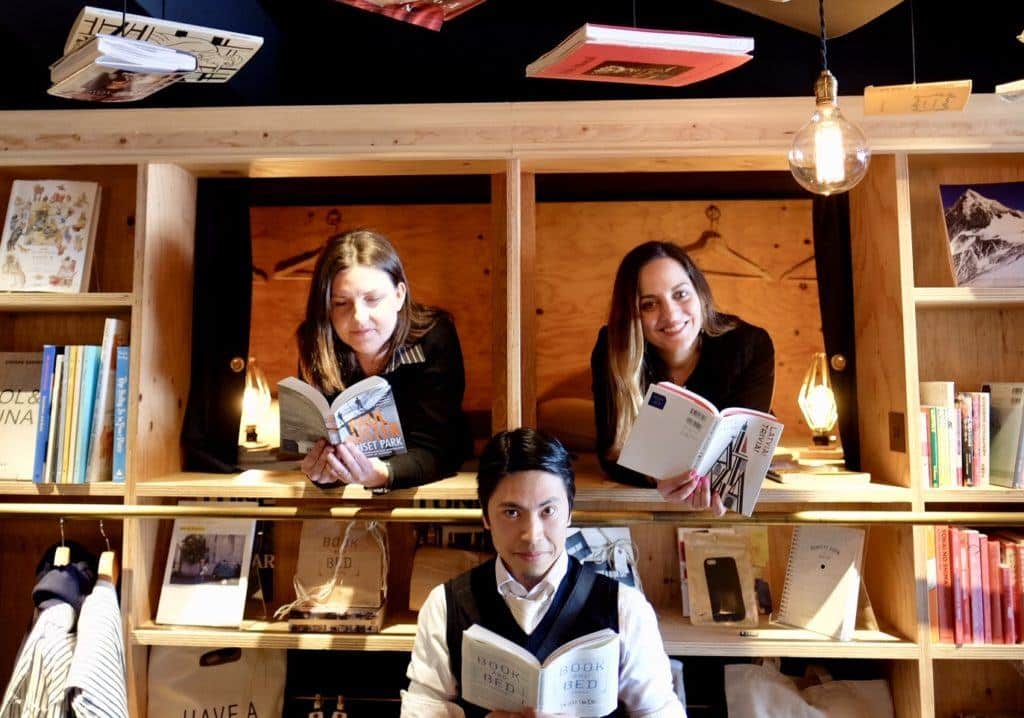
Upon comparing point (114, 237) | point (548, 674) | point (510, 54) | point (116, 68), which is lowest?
point (548, 674)

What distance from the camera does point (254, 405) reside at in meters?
2.51

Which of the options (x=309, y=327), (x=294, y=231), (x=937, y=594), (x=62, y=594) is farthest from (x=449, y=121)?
(x=937, y=594)

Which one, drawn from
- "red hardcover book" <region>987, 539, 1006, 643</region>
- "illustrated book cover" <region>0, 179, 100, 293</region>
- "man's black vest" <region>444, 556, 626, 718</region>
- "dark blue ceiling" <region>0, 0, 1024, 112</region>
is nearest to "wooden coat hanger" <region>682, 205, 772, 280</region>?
"dark blue ceiling" <region>0, 0, 1024, 112</region>

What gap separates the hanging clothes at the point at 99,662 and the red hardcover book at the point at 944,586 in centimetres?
202

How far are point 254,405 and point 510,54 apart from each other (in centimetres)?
157

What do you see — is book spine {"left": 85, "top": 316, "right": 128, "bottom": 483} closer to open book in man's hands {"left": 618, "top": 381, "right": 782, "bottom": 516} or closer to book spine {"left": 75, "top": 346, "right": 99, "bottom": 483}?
book spine {"left": 75, "top": 346, "right": 99, "bottom": 483}

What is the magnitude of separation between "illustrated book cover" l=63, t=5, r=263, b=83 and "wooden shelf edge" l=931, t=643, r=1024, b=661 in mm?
2139

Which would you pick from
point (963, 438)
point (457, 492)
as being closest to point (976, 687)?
point (963, 438)

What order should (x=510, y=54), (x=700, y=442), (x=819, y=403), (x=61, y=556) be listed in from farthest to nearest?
(x=510, y=54) → (x=819, y=403) → (x=61, y=556) → (x=700, y=442)

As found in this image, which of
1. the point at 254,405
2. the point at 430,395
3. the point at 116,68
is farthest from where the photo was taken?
the point at 254,405

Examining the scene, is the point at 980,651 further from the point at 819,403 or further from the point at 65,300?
the point at 65,300

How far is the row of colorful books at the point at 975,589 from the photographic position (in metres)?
1.93

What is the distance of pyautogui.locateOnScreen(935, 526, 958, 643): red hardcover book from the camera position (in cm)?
194

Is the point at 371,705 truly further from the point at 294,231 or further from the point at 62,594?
the point at 294,231
